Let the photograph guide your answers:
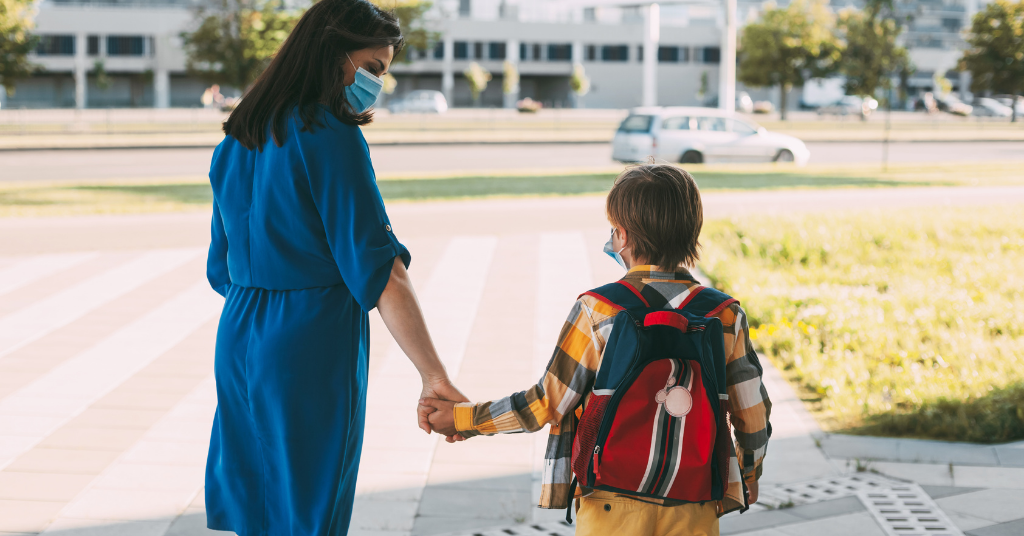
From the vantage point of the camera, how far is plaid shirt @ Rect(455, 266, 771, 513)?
6.91 ft

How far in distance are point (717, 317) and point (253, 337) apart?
40.0 inches

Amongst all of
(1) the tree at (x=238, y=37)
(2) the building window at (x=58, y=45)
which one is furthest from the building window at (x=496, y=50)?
(1) the tree at (x=238, y=37)

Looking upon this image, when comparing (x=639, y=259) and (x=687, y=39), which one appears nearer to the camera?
(x=639, y=259)

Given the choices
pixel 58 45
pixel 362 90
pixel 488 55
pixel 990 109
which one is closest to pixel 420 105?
pixel 488 55

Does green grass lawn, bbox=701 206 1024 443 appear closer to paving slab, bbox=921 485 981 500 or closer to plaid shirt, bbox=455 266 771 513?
paving slab, bbox=921 485 981 500

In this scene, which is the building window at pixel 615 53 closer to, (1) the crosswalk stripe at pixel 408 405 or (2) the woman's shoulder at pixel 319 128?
(1) the crosswalk stripe at pixel 408 405

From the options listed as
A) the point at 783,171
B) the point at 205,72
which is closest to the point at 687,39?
the point at 205,72

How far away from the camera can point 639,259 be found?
216 centimetres

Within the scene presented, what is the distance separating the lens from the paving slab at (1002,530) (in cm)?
350

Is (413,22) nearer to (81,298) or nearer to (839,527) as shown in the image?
(81,298)

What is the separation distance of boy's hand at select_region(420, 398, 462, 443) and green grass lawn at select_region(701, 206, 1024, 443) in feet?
10.1

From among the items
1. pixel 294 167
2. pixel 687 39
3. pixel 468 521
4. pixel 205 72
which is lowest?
pixel 468 521

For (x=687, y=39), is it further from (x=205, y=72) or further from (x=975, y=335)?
(x=975, y=335)

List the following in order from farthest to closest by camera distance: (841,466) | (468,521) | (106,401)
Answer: (106,401) → (841,466) → (468,521)
